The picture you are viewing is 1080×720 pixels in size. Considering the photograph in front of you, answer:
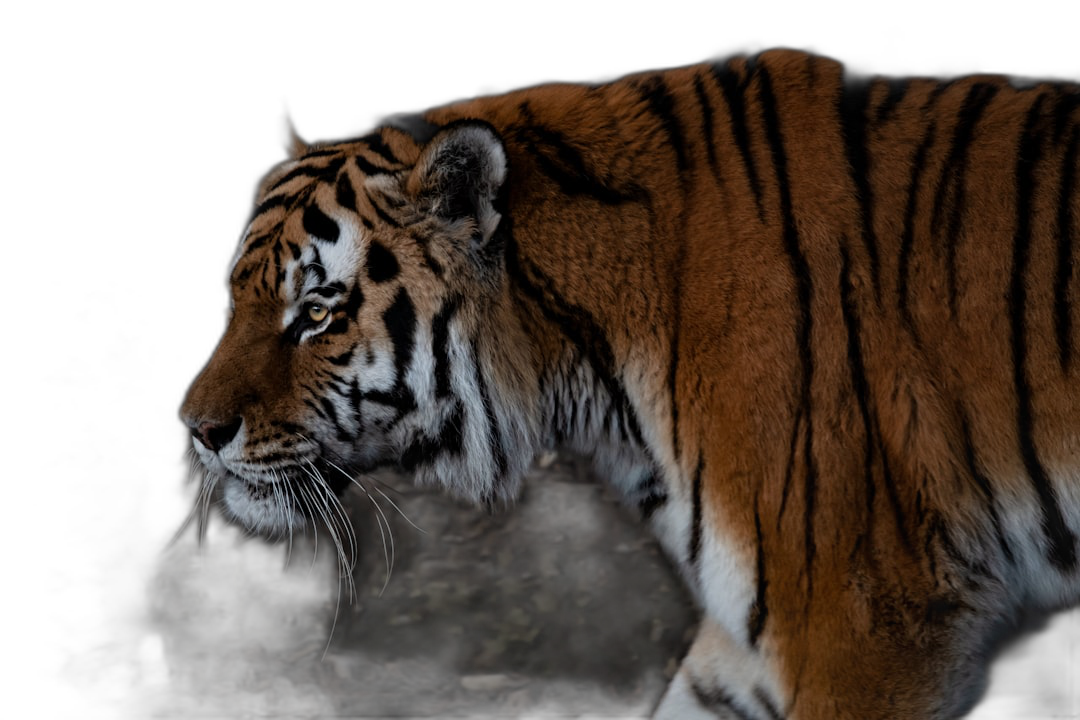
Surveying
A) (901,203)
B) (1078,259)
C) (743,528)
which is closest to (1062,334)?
(1078,259)

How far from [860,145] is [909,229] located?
17 cm

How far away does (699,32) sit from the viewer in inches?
143

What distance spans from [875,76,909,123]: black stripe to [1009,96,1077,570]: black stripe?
21 cm

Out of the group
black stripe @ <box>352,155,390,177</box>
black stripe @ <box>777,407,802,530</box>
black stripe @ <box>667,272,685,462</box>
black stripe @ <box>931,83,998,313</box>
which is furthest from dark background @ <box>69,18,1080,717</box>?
black stripe @ <box>777,407,802,530</box>

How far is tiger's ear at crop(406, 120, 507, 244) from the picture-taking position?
6.27ft

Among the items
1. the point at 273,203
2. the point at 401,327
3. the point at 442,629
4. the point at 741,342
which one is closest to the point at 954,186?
the point at 741,342

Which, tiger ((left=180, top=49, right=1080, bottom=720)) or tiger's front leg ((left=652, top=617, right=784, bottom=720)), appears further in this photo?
tiger's front leg ((left=652, top=617, right=784, bottom=720))

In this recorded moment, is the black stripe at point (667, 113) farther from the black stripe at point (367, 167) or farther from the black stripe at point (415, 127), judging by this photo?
the black stripe at point (367, 167)

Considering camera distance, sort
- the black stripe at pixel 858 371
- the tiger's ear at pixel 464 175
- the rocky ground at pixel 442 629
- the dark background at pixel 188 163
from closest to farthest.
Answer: the black stripe at pixel 858 371 < the tiger's ear at pixel 464 175 < the rocky ground at pixel 442 629 < the dark background at pixel 188 163

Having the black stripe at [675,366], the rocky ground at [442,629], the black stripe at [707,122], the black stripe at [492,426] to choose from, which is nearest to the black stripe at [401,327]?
the black stripe at [492,426]

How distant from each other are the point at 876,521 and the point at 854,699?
28 cm

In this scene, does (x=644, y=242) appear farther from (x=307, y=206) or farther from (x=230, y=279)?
(x=230, y=279)

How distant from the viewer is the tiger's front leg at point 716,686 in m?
2.11

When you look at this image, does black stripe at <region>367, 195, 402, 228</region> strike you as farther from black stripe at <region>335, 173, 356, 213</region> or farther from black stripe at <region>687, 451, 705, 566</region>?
black stripe at <region>687, 451, 705, 566</region>
